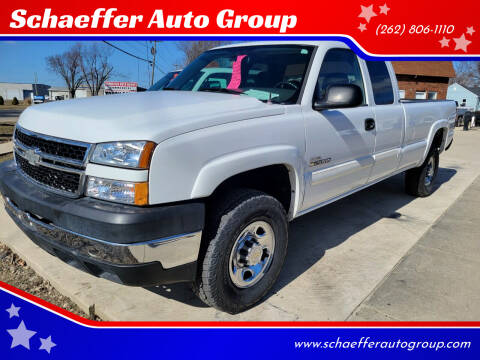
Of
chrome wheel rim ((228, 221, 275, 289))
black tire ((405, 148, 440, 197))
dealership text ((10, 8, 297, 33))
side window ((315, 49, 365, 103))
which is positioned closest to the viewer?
chrome wheel rim ((228, 221, 275, 289))

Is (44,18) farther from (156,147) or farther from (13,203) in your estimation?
(156,147)

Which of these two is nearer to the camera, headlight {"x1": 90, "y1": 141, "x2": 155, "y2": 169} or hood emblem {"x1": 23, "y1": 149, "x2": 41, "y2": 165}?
headlight {"x1": 90, "y1": 141, "x2": 155, "y2": 169}

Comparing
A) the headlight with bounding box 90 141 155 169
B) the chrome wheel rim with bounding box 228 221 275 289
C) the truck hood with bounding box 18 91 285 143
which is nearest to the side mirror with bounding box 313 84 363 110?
the truck hood with bounding box 18 91 285 143

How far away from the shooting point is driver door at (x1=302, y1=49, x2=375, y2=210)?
2.75 metres

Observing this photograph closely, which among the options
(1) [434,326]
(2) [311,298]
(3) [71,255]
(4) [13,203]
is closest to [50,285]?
(4) [13,203]

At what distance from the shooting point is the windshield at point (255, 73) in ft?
9.18

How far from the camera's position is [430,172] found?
5.42 meters

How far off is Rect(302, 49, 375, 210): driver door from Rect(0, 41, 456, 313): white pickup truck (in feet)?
0.05

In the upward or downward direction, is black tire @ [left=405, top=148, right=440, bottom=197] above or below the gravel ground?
above

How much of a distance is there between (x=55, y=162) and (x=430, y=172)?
5.09 meters

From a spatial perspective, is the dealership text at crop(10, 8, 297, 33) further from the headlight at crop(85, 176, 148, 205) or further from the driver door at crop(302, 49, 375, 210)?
the headlight at crop(85, 176, 148, 205)

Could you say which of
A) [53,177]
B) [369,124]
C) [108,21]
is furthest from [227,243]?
[108,21]

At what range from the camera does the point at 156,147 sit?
5.95 ft

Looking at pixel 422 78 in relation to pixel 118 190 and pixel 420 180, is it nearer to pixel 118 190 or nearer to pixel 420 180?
pixel 420 180
